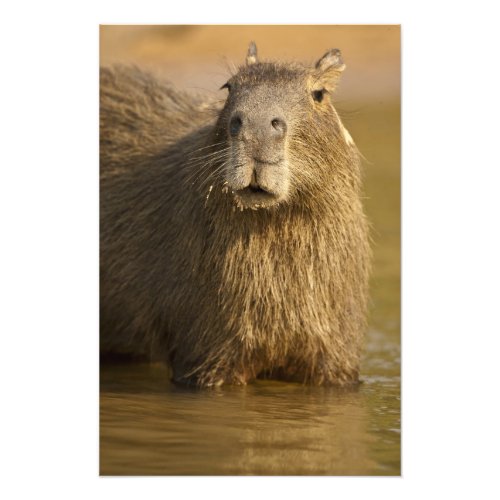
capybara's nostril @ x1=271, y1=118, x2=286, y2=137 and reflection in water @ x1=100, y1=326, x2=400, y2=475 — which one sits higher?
capybara's nostril @ x1=271, y1=118, x2=286, y2=137

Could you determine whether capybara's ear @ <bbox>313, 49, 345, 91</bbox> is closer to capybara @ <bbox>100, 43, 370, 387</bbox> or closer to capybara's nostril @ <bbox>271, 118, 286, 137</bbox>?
capybara @ <bbox>100, 43, 370, 387</bbox>

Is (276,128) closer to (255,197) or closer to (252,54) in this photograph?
(255,197)

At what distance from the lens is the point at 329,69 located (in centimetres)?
706

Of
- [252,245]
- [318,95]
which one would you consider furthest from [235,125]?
[252,245]

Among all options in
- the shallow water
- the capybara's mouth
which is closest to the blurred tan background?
the shallow water

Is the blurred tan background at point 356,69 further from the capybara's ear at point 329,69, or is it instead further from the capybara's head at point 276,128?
the capybara's head at point 276,128

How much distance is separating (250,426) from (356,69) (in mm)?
4699

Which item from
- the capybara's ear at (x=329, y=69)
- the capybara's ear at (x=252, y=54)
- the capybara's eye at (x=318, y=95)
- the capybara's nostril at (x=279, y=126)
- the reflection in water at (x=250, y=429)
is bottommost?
the reflection in water at (x=250, y=429)

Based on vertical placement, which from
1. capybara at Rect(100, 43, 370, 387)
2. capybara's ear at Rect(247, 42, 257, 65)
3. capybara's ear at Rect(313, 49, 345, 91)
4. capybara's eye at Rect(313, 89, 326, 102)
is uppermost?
capybara's ear at Rect(247, 42, 257, 65)

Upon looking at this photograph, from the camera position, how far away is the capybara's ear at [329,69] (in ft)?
22.9

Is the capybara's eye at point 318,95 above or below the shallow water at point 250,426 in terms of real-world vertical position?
above

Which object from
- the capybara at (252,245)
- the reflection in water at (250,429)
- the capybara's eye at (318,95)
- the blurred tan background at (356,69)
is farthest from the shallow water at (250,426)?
the blurred tan background at (356,69)

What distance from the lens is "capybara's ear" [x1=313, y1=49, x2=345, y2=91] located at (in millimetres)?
6992

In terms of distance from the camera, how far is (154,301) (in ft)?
25.6
